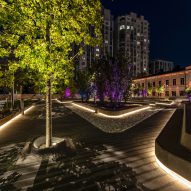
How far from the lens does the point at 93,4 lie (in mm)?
9508

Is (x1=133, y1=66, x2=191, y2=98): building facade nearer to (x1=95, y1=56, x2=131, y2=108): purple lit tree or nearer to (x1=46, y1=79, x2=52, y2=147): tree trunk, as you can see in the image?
(x1=95, y1=56, x2=131, y2=108): purple lit tree

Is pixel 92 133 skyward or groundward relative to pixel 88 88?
groundward

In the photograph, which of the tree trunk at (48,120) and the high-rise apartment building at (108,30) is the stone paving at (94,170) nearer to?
the tree trunk at (48,120)

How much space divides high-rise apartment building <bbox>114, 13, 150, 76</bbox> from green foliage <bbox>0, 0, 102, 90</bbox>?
142559 millimetres

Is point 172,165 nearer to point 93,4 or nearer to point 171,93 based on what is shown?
point 93,4

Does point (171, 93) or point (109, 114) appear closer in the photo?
point (109, 114)

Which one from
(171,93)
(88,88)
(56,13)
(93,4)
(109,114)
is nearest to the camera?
(56,13)

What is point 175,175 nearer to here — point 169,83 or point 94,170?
point 94,170

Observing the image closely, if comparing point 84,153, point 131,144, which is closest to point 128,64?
point 131,144

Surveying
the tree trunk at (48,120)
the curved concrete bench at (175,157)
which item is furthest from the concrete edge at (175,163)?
the tree trunk at (48,120)

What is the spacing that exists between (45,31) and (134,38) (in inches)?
5999

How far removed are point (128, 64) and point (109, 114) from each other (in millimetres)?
9125

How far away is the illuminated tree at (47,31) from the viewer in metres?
7.71

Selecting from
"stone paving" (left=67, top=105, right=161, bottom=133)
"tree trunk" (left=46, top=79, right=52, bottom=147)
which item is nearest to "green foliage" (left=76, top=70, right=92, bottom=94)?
"stone paving" (left=67, top=105, right=161, bottom=133)
